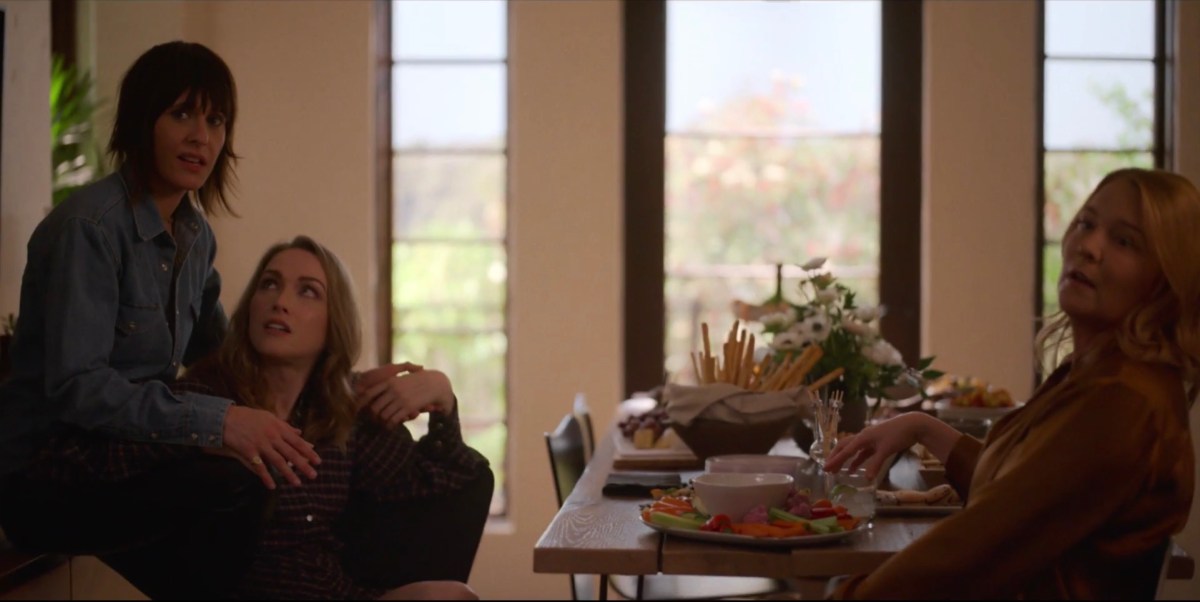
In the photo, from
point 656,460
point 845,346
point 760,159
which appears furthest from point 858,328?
point 760,159

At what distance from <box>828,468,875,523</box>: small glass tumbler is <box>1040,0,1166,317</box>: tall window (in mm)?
2894

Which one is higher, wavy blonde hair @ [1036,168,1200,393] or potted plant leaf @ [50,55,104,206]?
potted plant leaf @ [50,55,104,206]

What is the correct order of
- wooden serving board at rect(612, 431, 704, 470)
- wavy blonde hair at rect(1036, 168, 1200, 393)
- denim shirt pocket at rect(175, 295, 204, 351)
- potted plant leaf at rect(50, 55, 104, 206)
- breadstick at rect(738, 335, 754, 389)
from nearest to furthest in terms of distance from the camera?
wavy blonde hair at rect(1036, 168, 1200, 393), denim shirt pocket at rect(175, 295, 204, 351), wooden serving board at rect(612, 431, 704, 470), breadstick at rect(738, 335, 754, 389), potted plant leaf at rect(50, 55, 104, 206)

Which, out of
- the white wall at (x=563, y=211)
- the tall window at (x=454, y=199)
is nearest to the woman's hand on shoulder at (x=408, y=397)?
the white wall at (x=563, y=211)

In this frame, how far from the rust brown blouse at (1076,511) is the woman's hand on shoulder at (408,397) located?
92 centimetres

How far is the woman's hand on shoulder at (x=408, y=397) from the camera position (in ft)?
7.06

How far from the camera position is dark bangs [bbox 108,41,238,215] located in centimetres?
215

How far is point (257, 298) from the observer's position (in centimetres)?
223

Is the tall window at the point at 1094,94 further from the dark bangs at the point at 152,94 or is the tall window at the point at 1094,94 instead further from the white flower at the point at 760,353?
the dark bangs at the point at 152,94

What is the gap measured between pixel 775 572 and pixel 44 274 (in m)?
1.28

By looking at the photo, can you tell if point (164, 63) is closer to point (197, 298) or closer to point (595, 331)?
point (197, 298)

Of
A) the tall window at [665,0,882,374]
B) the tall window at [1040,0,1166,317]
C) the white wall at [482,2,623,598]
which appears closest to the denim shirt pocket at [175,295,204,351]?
the white wall at [482,2,623,598]

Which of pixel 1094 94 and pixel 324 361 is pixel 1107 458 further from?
pixel 1094 94

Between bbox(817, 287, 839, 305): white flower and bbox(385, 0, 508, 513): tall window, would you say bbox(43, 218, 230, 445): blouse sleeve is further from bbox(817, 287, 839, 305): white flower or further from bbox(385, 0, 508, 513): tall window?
bbox(385, 0, 508, 513): tall window
